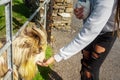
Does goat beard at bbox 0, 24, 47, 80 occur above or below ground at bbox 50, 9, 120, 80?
above

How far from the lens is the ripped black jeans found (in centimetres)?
387

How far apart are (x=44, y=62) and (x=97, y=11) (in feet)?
2.71

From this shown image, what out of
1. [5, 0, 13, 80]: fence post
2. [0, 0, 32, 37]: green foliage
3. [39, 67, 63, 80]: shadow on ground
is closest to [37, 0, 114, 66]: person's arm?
[5, 0, 13, 80]: fence post

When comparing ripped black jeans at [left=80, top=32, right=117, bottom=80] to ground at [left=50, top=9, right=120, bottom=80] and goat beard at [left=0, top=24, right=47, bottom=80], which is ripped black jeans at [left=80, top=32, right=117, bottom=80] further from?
ground at [left=50, top=9, right=120, bottom=80]

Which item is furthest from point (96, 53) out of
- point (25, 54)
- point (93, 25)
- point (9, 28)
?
point (9, 28)

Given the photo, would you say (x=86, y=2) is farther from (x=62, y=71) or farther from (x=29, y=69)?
(x=62, y=71)

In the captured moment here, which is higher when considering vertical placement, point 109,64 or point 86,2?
point 86,2

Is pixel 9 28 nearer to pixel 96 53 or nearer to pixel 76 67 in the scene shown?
pixel 96 53

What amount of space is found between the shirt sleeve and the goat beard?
23 centimetres

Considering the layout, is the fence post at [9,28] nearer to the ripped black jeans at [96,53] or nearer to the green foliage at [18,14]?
the ripped black jeans at [96,53]

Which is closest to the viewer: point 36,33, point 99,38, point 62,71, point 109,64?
point 36,33

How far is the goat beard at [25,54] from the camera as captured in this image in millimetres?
3449

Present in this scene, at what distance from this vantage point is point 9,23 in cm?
325

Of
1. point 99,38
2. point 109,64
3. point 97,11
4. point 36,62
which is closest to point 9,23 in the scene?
point 36,62
